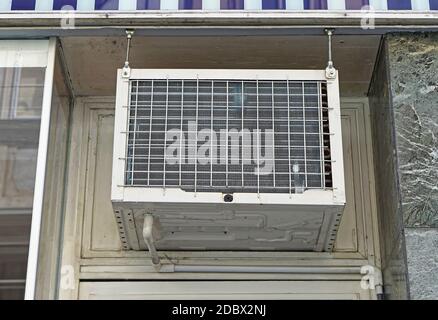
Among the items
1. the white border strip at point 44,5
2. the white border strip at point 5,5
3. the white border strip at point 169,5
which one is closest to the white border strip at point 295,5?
the white border strip at point 169,5

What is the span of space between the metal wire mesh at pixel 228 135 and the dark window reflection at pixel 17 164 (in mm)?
381

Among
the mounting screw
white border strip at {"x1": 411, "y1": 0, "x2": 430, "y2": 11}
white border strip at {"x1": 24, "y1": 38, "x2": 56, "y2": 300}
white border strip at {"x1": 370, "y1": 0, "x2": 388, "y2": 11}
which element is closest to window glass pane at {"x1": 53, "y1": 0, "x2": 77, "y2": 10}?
white border strip at {"x1": 24, "y1": 38, "x2": 56, "y2": 300}

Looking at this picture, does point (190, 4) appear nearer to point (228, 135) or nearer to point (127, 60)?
point (127, 60)

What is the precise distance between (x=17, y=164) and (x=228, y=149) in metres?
0.78

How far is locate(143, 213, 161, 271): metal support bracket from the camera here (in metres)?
3.13

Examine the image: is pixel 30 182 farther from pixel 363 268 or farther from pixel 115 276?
pixel 363 268

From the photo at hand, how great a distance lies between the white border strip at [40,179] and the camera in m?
3.02

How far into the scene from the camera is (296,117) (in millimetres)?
3105

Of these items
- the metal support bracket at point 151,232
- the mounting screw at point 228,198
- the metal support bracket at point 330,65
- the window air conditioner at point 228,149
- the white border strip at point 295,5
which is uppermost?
the white border strip at point 295,5

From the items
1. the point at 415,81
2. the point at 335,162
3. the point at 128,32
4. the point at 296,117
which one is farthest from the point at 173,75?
the point at 415,81

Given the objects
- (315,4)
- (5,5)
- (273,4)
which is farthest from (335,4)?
(5,5)

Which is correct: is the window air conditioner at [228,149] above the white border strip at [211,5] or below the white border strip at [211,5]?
below

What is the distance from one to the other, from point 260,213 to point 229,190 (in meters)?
0.17

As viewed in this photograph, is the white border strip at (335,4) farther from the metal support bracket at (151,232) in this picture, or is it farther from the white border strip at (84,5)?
the metal support bracket at (151,232)
